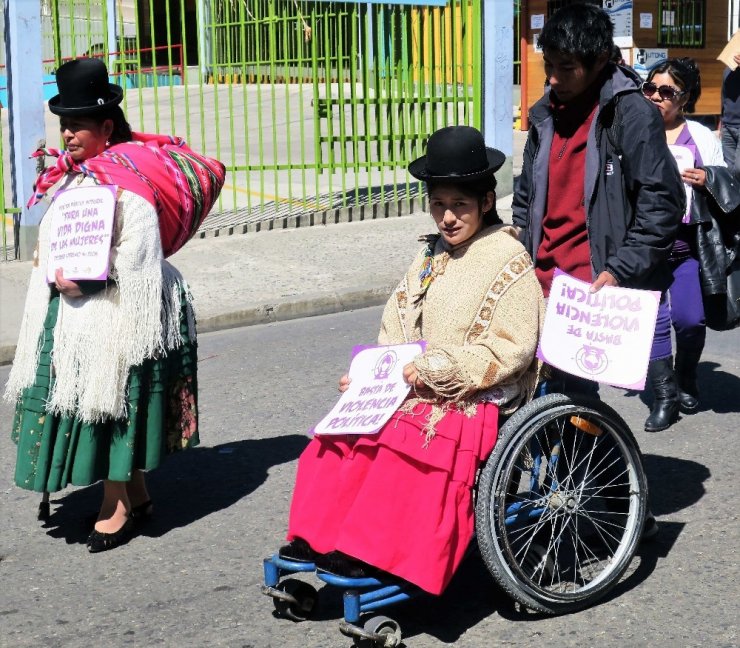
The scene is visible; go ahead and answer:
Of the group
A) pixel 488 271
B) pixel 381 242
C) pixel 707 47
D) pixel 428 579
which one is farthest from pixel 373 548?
pixel 707 47

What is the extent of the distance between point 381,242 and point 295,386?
14.3 ft

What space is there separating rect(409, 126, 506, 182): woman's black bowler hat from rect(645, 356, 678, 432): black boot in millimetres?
2467

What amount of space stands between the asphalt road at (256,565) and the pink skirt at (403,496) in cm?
33

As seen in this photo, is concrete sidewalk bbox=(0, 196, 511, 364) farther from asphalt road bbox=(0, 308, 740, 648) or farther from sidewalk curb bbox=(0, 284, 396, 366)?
asphalt road bbox=(0, 308, 740, 648)

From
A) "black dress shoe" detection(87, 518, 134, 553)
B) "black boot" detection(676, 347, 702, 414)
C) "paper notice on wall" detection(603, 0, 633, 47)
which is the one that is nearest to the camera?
"black dress shoe" detection(87, 518, 134, 553)

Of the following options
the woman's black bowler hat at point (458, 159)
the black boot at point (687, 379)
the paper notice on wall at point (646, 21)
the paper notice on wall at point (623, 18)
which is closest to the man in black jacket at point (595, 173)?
the woman's black bowler hat at point (458, 159)

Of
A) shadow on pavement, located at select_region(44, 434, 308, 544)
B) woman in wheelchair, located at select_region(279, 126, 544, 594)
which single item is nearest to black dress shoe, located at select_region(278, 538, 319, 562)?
woman in wheelchair, located at select_region(279, 126, 544, 594)

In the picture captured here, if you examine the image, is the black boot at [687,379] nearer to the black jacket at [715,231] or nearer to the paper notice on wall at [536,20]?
the black jacket at [715,231]

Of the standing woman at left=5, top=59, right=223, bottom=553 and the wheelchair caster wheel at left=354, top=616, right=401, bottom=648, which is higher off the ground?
the standing woman at left=5, top=59, right=223, bottom=553

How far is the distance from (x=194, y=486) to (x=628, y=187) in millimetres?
2300

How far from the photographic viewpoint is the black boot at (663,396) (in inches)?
242

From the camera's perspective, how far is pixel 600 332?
4004 millimetres

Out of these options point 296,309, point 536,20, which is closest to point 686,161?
point 296,309

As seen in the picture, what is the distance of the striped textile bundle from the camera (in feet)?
15.3
